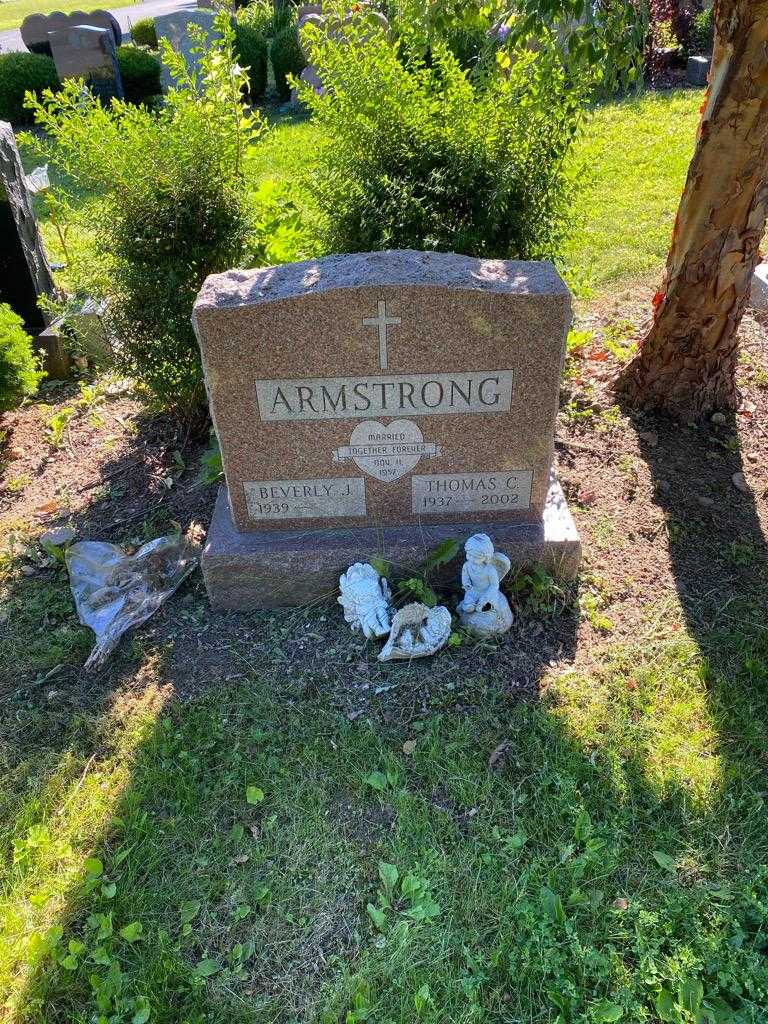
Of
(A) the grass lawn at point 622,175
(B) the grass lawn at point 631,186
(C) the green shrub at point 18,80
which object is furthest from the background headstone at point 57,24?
(B) the grass lawn at point 631,186

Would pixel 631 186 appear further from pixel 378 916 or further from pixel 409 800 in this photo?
pixel 378 916

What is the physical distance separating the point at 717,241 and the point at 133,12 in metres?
30.6

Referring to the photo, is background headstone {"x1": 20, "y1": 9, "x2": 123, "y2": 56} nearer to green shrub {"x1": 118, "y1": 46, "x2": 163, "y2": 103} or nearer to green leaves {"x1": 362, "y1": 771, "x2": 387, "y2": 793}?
green shrub {"x1": 118, "y1": 46, "x2": 163, "y2": 103}

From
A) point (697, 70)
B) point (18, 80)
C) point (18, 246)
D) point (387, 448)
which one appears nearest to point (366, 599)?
point (387, 448)

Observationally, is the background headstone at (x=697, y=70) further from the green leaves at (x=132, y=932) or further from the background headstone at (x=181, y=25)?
the green leaves at (x=132, y=932)

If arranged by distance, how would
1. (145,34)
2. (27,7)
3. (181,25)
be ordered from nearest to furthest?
(181,25) → (145,34) → (27,7)

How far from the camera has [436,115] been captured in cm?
378

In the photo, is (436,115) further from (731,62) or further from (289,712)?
(289,712)

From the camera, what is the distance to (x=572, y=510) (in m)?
3.71

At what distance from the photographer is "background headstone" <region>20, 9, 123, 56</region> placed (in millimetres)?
12781

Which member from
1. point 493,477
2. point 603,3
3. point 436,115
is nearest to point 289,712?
point 493,477

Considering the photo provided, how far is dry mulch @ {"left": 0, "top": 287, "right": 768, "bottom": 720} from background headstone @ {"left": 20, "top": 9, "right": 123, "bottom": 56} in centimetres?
1106

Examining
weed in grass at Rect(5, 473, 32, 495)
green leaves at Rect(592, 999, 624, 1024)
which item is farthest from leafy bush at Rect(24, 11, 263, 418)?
green leaves at Rect(592, 999, 624, 1024)

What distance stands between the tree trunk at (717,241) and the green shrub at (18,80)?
1192 centimetres
